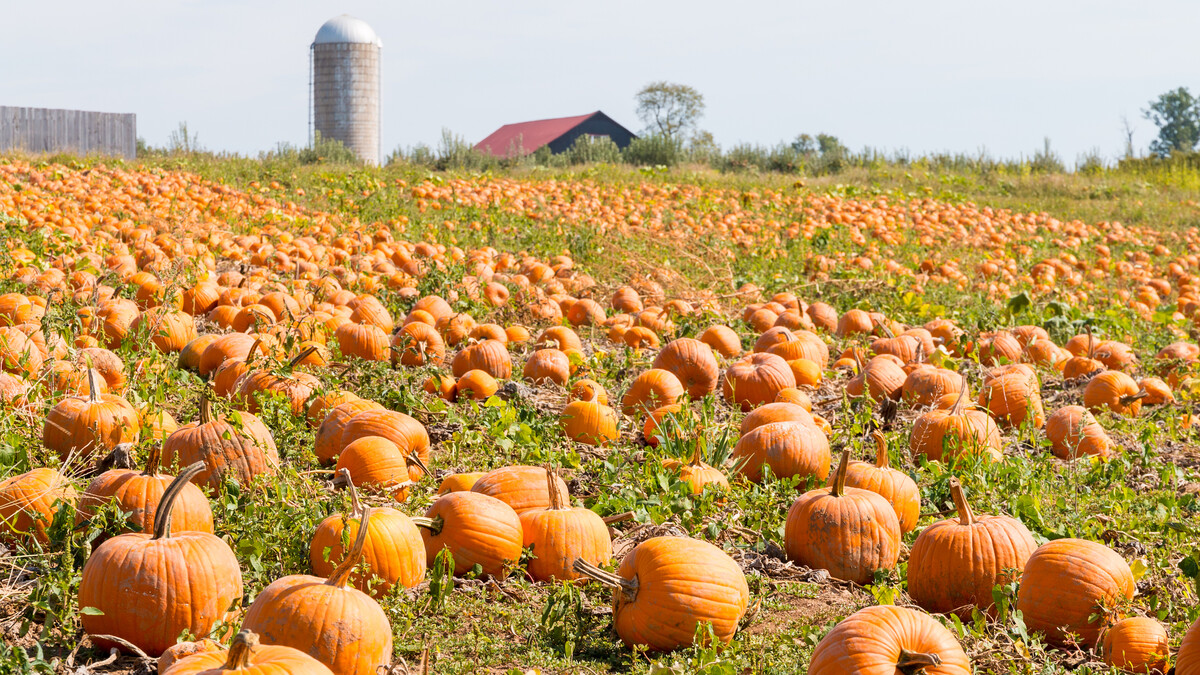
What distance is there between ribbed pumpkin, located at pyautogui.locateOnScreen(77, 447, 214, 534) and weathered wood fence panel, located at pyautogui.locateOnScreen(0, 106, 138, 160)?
1261 inches

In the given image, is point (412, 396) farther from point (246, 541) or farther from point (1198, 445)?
point (1198, 445)

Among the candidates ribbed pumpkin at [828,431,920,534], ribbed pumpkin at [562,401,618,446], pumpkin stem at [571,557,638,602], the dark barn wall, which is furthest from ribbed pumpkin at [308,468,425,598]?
the dark barn wall

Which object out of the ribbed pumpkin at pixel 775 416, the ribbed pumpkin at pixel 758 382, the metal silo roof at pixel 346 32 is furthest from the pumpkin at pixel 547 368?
the metal silo roof at pixel 346 32

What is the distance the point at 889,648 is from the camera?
8.73 feet

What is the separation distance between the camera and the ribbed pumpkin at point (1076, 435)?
5.60 m

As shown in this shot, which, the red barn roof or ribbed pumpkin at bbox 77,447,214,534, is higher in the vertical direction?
the red barn roof

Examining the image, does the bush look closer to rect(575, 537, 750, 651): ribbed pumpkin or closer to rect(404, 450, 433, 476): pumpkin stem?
rect(404, 450, 433, 476): pumpkin stem

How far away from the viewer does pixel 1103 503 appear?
4.68 m

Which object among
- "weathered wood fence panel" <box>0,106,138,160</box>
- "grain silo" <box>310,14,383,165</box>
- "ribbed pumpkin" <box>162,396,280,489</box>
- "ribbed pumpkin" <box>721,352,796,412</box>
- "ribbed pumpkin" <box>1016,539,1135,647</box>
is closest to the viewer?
"ribbed pumpkin" <box>1016,539,1135,647</box>

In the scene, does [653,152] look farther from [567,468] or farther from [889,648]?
[889,648]

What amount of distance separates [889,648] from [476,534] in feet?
5.26

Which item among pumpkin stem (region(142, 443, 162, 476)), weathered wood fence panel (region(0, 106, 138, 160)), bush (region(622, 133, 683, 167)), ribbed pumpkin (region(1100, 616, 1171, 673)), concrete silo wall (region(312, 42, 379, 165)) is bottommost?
ribbed pumpkin (region(1100, 616, 1171, 673))

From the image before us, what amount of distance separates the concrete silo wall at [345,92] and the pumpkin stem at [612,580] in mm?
35004

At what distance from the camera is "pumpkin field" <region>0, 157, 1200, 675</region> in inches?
120
